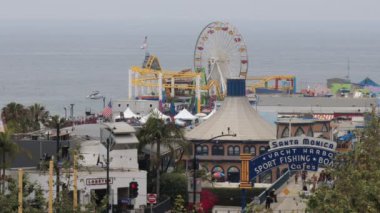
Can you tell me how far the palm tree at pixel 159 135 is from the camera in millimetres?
75625

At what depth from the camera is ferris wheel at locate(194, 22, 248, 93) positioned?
6033 inches

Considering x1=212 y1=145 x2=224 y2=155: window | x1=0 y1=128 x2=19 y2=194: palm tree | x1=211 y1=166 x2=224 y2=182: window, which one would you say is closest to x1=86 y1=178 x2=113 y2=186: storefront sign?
x1=0 y1=128 x2=19 y2=194: palm tree

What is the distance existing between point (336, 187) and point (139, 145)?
33.0 meters

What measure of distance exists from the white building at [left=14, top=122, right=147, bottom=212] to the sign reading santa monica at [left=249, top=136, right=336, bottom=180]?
280 inches

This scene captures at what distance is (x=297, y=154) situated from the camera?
197 ft

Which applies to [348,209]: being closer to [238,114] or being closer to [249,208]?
[249,208]

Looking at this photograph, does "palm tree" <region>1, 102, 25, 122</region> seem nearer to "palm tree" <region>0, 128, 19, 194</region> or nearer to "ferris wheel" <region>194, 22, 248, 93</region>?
"palm tree" <region>0, 128, 19, 194</region>

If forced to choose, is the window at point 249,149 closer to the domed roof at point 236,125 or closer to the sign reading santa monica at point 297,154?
the domed roof at point 236,125

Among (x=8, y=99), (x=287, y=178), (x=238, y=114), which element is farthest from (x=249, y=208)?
(x=8, y=99)

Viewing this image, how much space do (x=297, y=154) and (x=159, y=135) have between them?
1631 cm

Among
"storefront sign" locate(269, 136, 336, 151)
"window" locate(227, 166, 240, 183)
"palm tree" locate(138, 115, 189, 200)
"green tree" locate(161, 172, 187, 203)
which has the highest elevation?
"storefront sign" locate(269, 136, 336, 151)

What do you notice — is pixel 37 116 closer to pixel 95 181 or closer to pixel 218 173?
pixel 218 173

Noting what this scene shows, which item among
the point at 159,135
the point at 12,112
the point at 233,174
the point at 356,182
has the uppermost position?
the point at 12,112

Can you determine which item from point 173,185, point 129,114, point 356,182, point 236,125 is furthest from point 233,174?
point 356,182
